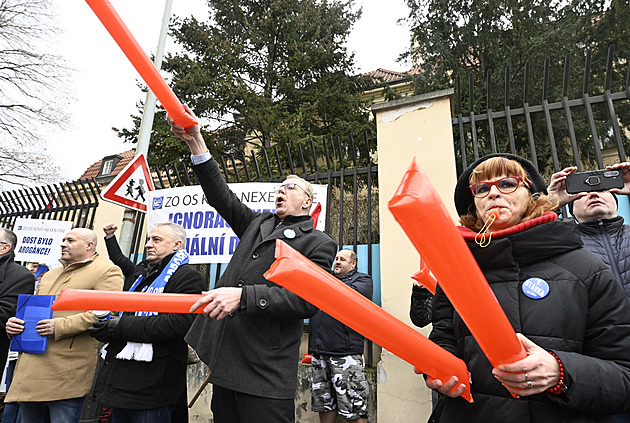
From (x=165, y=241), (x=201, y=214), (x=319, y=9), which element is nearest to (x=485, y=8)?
(x=319, y=9)

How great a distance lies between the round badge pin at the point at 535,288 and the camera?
4.23 feet

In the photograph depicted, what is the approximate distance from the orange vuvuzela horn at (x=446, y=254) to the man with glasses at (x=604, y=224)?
5.27 ft

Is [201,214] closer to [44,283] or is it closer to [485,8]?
[44,283]

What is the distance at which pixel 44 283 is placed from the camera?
11.5ft

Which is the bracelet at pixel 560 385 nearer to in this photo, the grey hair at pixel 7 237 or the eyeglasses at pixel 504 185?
the eyeglasses at pixel 504 185

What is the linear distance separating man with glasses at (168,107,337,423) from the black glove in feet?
2.44

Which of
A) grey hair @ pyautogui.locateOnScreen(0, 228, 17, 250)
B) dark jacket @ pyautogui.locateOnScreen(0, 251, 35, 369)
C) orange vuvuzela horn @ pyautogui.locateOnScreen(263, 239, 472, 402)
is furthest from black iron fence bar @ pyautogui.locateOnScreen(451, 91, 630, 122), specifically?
grey hair @ pyautogui.locateOnScreen(0, 228, 17, 250)

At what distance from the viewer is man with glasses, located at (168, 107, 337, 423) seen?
1938 millimetres

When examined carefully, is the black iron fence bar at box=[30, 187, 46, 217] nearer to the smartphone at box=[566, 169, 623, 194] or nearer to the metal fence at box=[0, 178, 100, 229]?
the metal fence at box=[0, 178, 100, 229]

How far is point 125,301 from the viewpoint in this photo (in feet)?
5.40

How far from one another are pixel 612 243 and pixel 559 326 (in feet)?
4.08

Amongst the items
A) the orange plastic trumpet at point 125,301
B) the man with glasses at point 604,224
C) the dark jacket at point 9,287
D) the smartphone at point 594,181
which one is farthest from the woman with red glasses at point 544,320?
the dark jacket at point 9,287

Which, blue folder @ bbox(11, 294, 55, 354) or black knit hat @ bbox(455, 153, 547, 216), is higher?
black knit hat @ bbox(455, 153, 547, 216)

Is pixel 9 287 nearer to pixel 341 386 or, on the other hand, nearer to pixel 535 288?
pixel 341 386
